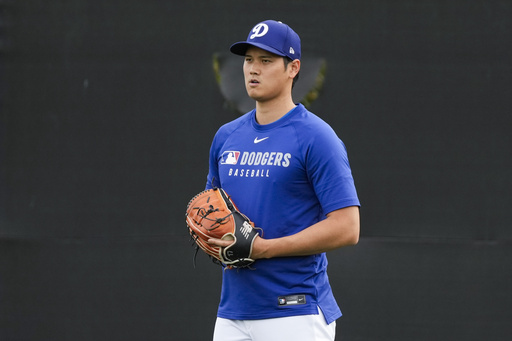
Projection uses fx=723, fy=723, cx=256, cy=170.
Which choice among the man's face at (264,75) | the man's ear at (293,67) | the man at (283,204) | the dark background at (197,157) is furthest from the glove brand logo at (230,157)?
the dark background at (197,157)

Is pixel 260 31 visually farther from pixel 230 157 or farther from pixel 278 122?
pixel 230 157

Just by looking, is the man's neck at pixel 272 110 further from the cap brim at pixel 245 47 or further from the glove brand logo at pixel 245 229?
the glove brand logo at pixel 245 229

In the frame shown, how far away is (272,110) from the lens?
2.90 metres

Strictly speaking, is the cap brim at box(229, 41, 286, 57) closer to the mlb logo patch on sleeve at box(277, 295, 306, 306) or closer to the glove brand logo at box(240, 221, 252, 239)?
the glove brand logo at box(240, 221, 252, 239)

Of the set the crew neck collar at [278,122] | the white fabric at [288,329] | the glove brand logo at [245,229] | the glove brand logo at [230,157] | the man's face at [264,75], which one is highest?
the man's face at [264,75]

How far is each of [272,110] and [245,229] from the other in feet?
1.69

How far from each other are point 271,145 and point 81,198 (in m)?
→ 2.07

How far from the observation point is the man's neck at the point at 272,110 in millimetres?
2900

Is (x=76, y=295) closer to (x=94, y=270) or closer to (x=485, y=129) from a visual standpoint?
(x=94, y=270)

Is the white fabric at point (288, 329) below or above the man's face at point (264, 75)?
below

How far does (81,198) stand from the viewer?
4504 mm

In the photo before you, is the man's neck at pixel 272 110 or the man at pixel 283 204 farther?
the man's neck at pixel 272 110

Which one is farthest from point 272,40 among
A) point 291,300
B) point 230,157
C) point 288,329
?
point 288,329

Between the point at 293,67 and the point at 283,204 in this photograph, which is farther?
the point at 293,67
